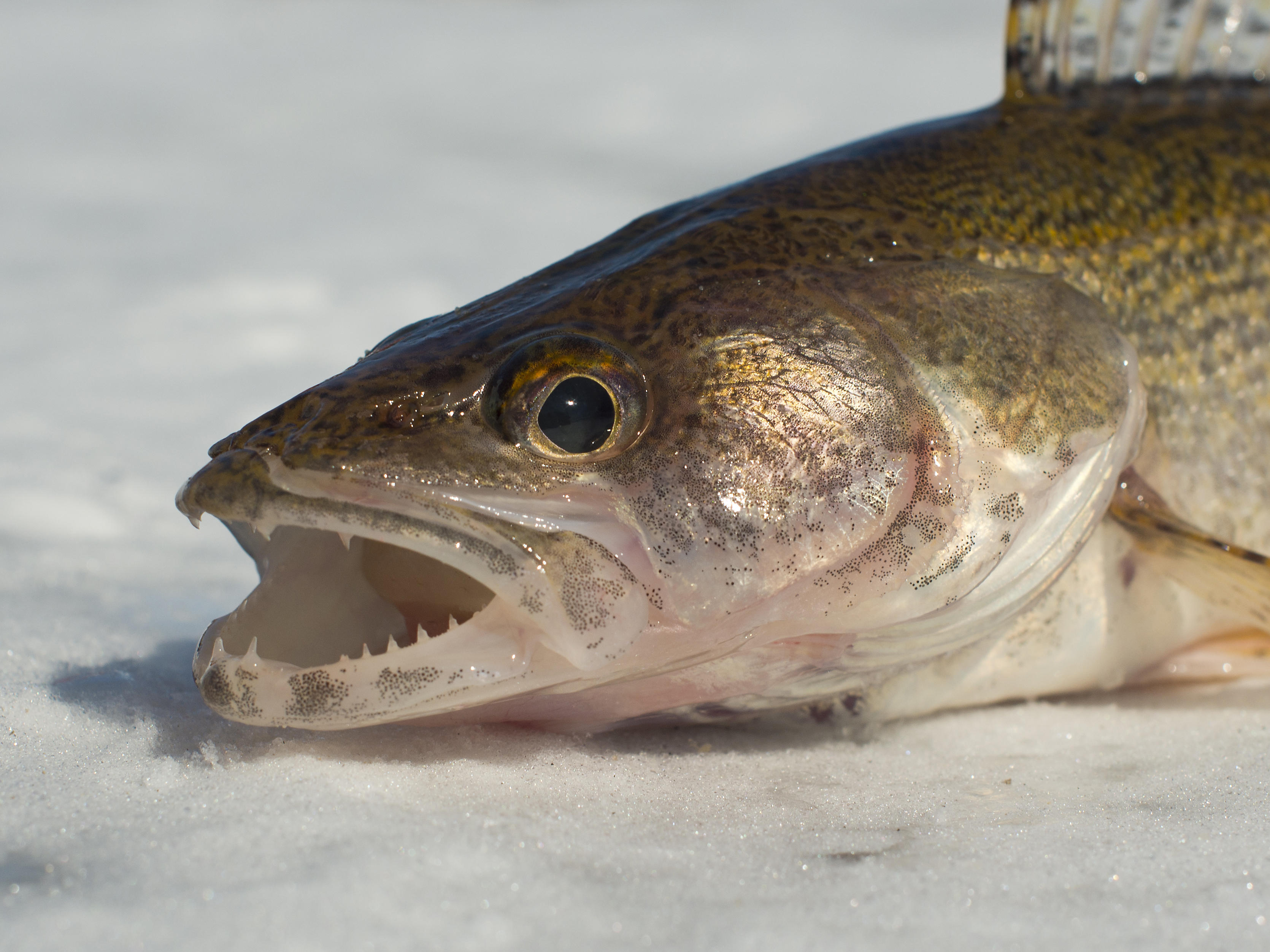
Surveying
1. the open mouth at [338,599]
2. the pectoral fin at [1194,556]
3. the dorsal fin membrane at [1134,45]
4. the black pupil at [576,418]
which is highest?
the dorsal fin membrane at [1134,45]

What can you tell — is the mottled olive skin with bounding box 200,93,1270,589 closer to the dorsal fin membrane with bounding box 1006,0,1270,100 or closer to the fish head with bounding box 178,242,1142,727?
the fish head with bounding box 178,242,1142,727

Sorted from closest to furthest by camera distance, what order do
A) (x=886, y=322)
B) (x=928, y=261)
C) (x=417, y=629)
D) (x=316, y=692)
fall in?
(x=316, y=692)
(x=417, y=629)
(x=886, y=322)
(x=928, y=261)

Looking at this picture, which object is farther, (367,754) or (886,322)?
(886,322)

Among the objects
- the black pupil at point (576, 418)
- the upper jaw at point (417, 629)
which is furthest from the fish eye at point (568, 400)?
the upper jaw at point (417, 629)

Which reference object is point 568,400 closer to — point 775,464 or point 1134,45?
point 775,464

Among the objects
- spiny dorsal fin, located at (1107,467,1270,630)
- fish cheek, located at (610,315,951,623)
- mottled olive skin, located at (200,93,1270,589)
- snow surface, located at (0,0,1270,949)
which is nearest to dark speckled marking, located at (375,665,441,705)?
snow surface, located at (0,0,1270,949)

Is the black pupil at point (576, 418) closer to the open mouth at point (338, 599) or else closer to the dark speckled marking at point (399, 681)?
the open mouth at point (338, 599)

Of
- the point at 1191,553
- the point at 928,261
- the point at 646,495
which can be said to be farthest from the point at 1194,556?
the point at 646,495
